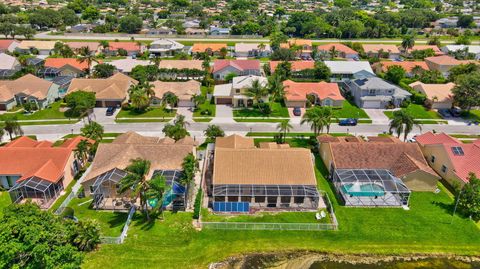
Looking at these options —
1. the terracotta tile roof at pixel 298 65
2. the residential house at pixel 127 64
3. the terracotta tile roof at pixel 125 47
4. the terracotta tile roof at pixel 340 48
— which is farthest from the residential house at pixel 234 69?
the terracotta tile roof at pixel 125 47

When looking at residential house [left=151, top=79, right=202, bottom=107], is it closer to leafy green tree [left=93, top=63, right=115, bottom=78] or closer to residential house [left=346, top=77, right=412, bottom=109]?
leafy green tree [left=93, top=63, right=115, bottom=78]

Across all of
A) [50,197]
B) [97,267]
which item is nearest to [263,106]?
[50,197]

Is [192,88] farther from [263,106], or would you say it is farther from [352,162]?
[352,162]

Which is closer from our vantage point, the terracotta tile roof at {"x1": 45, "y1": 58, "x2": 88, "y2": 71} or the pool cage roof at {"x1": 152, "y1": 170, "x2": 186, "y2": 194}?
the pool cage roof at {"x1": 152, "y1": 170, "x2": 186, "y2": 194}

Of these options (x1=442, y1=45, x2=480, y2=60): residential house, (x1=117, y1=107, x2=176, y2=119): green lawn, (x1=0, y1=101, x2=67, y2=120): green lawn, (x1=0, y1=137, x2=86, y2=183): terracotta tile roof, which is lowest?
(x1=0, y1=101, x2=67, y2=120): green lawn

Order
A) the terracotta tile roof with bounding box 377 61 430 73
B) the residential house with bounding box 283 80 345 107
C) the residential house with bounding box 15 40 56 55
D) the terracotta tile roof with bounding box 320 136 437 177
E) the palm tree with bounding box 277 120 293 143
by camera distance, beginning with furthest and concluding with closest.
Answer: the residential house with bounding box 15 40 56 55, the terracotta tile roof with bounding box 377 61 430 73, the residential house with bounding box 283 80 345 107, the palm tree with bounding box 277 120 293 143, the terracotta tile roof with bounding box 320 136 437 177

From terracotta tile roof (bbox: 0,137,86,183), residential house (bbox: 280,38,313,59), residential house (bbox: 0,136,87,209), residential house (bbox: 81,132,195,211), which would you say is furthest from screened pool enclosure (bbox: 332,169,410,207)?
residential house (bbox: 280,38,313,59)
